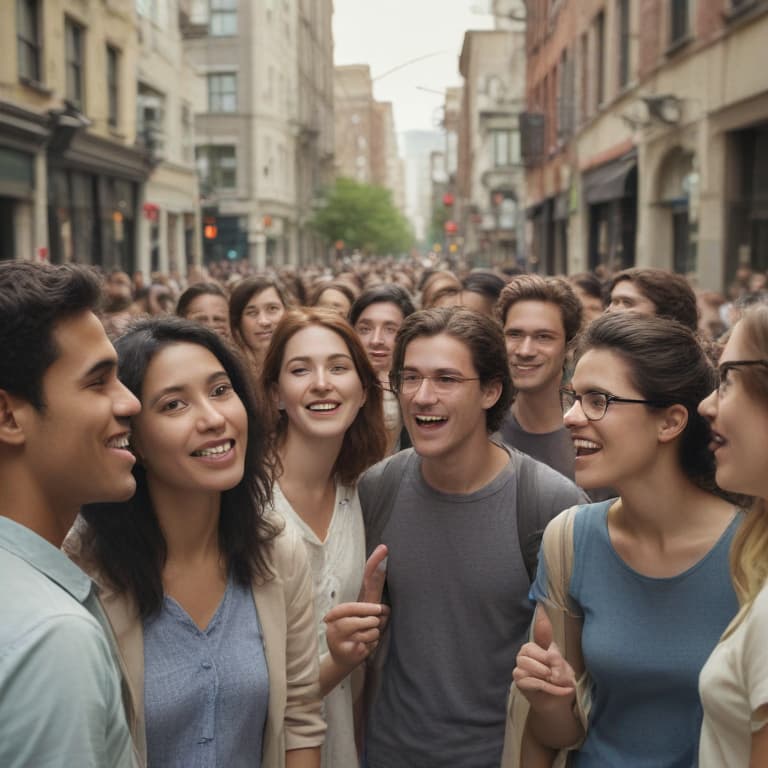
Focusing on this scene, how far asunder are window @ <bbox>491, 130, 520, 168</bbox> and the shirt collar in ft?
182

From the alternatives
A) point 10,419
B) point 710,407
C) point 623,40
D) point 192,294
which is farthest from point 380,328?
point 623,40

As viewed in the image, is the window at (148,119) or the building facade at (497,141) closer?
the window at (148,119)

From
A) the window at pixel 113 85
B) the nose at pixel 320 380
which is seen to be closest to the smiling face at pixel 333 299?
the nose at pixel 320 380

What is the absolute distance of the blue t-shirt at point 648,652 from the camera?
261 cm

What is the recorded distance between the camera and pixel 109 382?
217 cm

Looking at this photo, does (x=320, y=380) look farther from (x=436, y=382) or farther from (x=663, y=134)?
(x=663, y=134)

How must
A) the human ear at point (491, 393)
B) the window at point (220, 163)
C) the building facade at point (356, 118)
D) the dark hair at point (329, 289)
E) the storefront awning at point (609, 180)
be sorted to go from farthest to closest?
the building facade at point (356, 118)
the window at point (220, 163)
the storefront awning at point (609, 180)
the dark hair at point (329, 289)
the human ear at point (491, 393)

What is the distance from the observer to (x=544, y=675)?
2654 mm

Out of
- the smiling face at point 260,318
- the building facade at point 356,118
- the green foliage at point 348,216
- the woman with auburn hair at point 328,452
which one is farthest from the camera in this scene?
the building facade at point 356,118

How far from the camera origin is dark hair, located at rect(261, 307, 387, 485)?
161 inches

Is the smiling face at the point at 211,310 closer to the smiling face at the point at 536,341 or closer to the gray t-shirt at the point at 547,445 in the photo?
the smiling face at the point at 536,341

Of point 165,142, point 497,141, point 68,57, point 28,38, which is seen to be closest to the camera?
point 28,38

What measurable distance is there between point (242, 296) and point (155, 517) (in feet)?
15.7

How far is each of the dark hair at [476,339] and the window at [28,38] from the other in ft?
56.3
